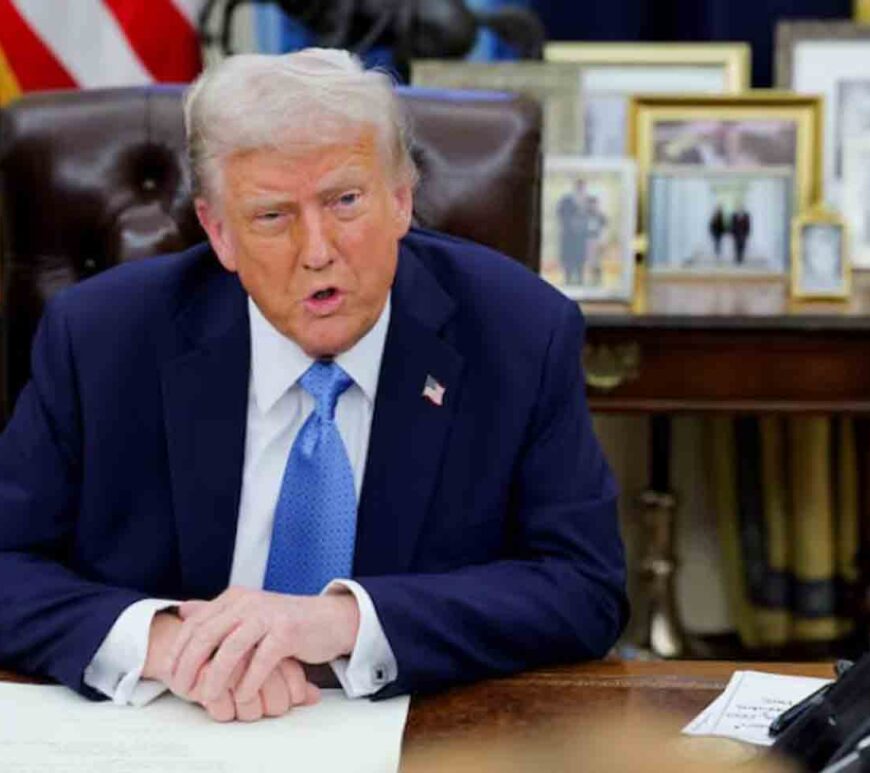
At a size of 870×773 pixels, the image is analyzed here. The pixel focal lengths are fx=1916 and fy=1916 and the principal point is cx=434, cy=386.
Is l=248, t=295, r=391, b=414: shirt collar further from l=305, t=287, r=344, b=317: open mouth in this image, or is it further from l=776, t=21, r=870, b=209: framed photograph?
l=776, t=21, r=870, b=209: framed photograph

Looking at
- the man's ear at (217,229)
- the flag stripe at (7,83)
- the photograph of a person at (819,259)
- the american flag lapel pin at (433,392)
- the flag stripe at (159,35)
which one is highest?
the flag stripe at (159,35)

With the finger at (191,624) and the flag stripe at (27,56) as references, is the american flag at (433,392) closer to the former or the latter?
the finger at (191,624)

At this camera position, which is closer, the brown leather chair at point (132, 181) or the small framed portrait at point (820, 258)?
the brown leather chair at point (132, 181)

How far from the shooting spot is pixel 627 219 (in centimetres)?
343

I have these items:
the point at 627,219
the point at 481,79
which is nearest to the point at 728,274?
the point at 627,219

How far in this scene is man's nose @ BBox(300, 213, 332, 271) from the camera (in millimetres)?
1939

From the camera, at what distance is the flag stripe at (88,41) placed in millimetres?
3699

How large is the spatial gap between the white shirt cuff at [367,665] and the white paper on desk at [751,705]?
0.30 metres

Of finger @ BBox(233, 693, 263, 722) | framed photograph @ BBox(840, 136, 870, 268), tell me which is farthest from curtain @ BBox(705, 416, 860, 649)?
finger @ BBox(233, 693, 263, 722)

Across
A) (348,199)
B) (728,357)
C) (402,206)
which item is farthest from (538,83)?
(348,199)

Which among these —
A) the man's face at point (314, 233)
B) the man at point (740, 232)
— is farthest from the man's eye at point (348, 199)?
the man at point (740, 232)

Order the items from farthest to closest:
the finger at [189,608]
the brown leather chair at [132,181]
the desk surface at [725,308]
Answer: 1. the desk surface at [725,308]
2. the brown leather chair at [132,181]
3. the finger at [189,608]

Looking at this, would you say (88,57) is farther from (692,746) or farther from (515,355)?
(692,746)

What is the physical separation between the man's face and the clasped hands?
0.33m
